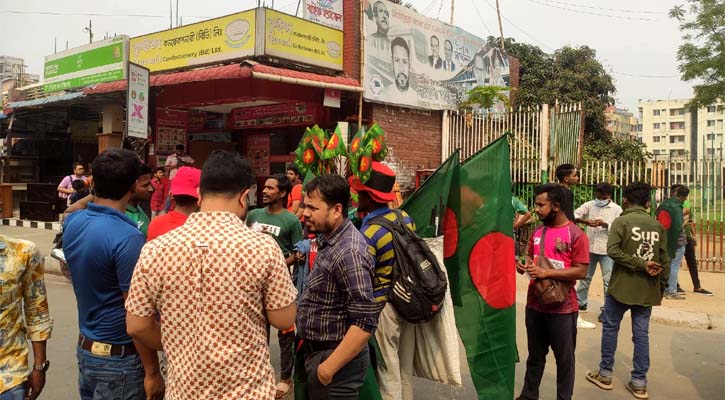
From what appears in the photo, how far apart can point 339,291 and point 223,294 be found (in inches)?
28.5

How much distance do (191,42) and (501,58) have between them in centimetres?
884

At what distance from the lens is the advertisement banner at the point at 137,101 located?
8023 millimetres

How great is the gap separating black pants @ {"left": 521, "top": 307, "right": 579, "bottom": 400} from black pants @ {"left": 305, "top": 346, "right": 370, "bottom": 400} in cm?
184

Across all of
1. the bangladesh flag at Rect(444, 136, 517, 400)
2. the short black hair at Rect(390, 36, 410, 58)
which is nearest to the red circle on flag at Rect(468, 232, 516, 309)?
the bangladesh flag at Rect(444, 136, 517, 400)

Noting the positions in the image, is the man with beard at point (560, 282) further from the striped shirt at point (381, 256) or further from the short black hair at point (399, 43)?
the short black hair at point (399, 43)

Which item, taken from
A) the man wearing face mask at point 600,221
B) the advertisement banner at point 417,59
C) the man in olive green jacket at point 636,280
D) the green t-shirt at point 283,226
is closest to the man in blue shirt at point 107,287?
the green t-shirt at point 283,226

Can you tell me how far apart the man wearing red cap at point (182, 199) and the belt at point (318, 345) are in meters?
0.94

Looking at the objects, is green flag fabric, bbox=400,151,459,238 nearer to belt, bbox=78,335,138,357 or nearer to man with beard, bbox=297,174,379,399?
man with beard, bbox=297,174,379,399

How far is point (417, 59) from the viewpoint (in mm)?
12156

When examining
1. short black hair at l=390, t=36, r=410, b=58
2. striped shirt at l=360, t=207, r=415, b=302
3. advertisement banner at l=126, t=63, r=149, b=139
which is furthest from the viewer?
short black hair at l=390, t=36, r=410, b=58

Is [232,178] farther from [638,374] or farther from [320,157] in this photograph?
[638,374]

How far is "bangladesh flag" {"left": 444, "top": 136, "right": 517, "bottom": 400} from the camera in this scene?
135 inches

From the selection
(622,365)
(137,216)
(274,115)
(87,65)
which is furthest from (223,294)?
(87,65)

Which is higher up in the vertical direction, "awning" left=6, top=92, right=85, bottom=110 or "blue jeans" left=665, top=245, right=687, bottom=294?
"awning" left=6, top=92, right=85, bottom=110
